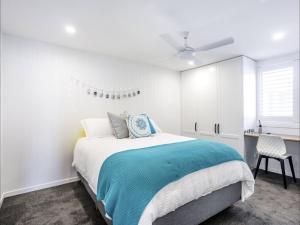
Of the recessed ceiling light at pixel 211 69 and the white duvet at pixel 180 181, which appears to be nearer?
the white duvet at pixel 180 181

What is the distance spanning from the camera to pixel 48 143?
2744 millimetres

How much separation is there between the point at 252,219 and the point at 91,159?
1943 millimetres

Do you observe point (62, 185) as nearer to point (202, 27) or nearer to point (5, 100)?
point (5, 100)

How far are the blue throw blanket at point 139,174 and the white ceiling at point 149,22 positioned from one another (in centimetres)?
157

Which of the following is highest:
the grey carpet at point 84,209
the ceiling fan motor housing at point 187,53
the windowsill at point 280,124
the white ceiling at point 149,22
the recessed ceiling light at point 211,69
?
the white ceiling at point 149,22

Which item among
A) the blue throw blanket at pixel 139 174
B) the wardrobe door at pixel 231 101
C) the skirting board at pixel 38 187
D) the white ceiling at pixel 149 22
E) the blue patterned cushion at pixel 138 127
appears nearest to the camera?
the blue throw blanket at pixel 139 174

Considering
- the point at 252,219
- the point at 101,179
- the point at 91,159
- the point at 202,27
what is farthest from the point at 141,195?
the point at 202,27

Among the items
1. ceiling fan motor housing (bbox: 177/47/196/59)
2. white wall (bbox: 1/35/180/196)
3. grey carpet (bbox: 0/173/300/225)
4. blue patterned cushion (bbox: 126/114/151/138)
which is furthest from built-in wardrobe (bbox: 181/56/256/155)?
white wall (bbox: 1/35/180/196)

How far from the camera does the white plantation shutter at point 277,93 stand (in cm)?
326

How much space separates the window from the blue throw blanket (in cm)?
241

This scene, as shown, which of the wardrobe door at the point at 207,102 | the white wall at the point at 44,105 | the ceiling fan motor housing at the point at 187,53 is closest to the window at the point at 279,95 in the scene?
the wardrobe door at the point at 207,102

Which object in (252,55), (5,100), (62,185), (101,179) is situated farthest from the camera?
(252,55)

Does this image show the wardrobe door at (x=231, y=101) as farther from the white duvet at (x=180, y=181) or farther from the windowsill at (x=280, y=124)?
the white duvet at (x=180, y=181)

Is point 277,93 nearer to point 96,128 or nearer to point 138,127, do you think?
point 138,127
